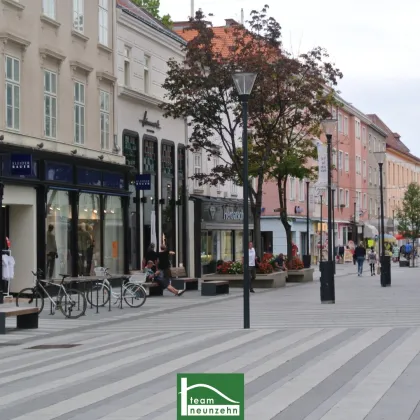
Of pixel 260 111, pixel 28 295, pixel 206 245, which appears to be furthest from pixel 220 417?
pixel 206 245

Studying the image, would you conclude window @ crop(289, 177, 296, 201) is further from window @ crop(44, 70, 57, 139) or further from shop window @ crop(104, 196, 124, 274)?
window @ crop(44, 70, 57, 139)

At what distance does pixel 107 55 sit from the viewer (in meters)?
37.6

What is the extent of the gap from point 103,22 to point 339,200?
5141 centimetres

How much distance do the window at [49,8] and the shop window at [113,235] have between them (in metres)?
7.13

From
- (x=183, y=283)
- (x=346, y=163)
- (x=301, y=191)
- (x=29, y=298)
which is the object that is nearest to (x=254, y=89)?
(x=183, y=283)

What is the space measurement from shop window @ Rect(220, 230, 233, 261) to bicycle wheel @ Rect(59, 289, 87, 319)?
28.6 meters

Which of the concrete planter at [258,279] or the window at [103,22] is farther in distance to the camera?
the concrete planter at [258,279]

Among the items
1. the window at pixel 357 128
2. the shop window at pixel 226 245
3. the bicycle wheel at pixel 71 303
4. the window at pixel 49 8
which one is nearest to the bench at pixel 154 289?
the bicycle wheel at pixel 71 303

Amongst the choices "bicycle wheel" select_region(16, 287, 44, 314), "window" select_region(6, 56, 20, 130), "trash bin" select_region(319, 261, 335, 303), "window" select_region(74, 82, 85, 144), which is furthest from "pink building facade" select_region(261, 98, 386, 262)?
"bicycle wheel" select_region(16, 287, 44, 314)

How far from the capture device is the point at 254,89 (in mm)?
40531

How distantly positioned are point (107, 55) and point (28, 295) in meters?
14.9

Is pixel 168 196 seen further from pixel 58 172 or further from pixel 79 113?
pixel 58 172

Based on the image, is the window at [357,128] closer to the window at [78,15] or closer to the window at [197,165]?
the window at [197,165]

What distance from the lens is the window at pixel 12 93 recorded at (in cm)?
2944
